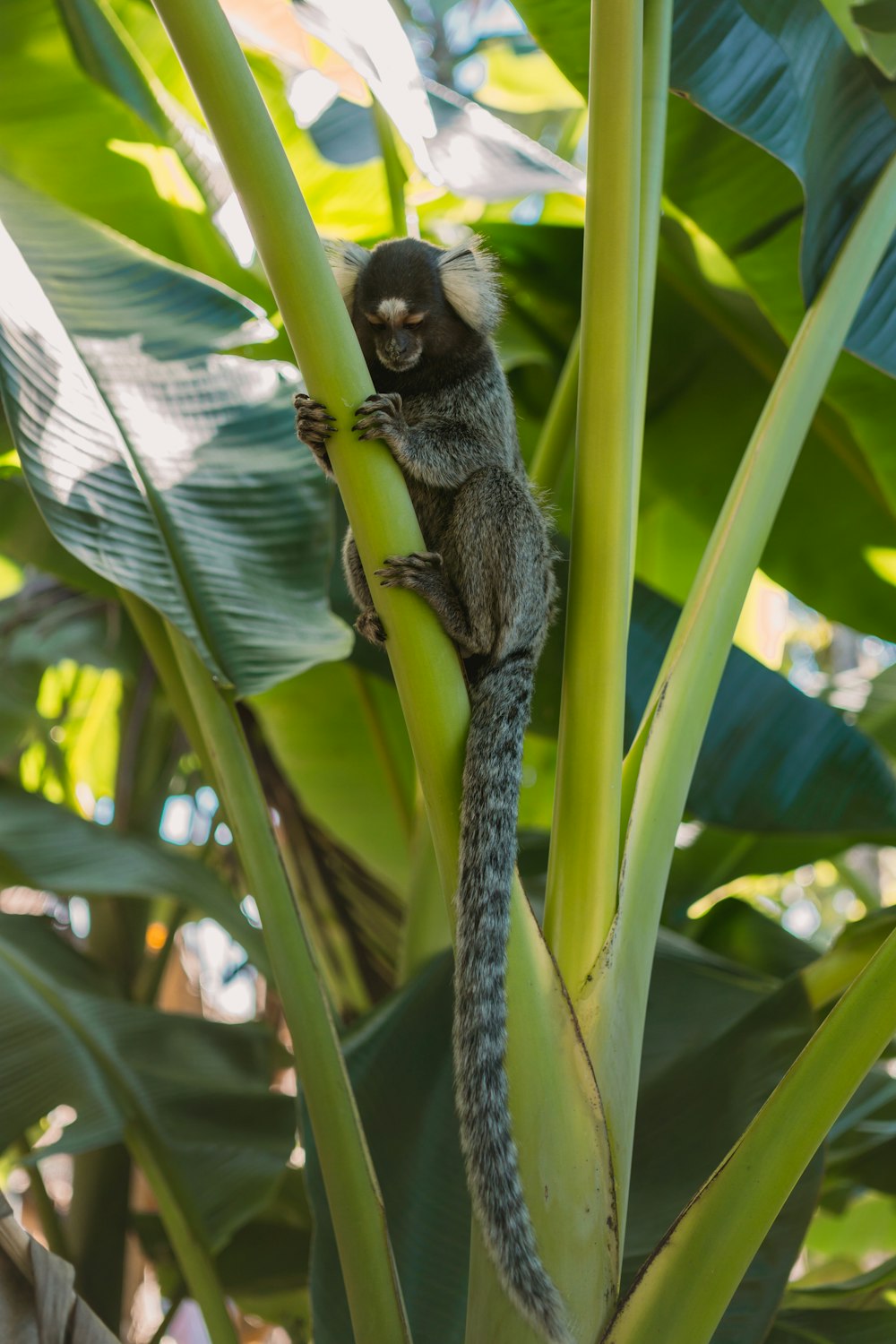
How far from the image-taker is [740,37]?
166 centimetres

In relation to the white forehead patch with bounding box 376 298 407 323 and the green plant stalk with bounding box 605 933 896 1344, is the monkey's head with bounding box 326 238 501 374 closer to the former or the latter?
the white forehead patch with bounding box 376 298 407 323

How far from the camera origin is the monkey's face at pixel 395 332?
1.82m

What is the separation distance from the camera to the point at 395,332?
183cm

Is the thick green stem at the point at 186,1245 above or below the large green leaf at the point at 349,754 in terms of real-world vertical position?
below

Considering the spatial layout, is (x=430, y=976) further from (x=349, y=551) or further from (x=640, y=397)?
(x=640, y=397)

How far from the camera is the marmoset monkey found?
105 centimetres

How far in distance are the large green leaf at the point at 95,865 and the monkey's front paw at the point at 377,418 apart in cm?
107

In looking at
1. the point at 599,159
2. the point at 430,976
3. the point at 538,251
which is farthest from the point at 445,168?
the point at 430,976

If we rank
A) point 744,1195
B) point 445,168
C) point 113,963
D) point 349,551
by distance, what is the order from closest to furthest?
point 744,1195 < point 349,551 < point 445,168 < point 113,963

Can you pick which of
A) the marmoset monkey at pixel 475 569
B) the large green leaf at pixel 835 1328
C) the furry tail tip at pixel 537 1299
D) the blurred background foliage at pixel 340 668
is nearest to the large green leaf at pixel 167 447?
the blurred background foliage at pixel 340 668

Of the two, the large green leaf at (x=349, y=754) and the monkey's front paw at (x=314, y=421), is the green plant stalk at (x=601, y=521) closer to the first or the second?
the monkey's front paw at (x=314, y=421)

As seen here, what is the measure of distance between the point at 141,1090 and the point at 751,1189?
3.80 feet

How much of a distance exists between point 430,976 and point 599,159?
1137mm

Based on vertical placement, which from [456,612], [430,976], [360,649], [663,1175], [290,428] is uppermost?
[290,428]
